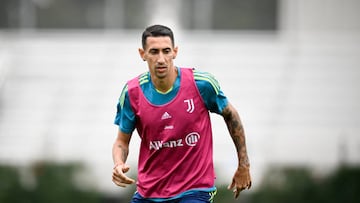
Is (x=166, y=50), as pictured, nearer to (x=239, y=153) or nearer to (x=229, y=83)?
(x=239, y=153)

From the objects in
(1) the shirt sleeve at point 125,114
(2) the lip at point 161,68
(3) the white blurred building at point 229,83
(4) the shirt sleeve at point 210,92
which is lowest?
(3) the white blurred building at point 229,83

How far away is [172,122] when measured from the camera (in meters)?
6.70

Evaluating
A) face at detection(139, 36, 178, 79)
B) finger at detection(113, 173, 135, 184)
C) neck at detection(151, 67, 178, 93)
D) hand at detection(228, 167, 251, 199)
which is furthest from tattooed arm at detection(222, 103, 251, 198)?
finger at detection(113, 173, 135, 184)

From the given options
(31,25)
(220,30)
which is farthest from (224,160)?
(31,25)

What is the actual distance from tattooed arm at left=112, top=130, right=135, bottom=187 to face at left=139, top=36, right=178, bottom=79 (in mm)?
605

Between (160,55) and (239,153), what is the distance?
97 centimetres

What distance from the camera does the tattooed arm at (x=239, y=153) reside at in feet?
22.3

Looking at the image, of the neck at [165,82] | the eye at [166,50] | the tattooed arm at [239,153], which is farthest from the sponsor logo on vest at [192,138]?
the eye at [166,50]

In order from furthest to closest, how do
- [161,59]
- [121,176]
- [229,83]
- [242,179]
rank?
[229,83], [242,179], [161,59], [121,176]

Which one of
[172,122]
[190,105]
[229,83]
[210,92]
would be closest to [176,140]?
[172,122]

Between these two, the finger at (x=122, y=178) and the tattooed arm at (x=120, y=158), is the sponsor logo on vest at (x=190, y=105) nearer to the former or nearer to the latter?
the tattooed arm at (x=120, y=158)

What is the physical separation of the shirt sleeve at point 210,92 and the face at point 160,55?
0.24m

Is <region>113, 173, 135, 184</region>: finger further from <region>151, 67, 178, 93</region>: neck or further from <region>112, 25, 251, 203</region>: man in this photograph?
<region>151, 67, 178, 93</region>: neck

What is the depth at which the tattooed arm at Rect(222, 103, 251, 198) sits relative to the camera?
22.3 feet
